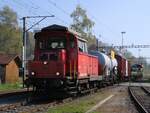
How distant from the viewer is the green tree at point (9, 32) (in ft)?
328

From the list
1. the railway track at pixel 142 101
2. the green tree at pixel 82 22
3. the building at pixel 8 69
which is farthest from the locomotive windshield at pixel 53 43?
the green tree at pixel 82 22

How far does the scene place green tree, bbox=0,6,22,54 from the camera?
99875 millimetres

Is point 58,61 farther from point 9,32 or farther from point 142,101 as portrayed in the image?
point 9,32

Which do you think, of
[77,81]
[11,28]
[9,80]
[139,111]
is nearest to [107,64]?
[77,81]

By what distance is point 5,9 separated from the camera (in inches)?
4154

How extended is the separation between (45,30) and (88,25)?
68.2 m

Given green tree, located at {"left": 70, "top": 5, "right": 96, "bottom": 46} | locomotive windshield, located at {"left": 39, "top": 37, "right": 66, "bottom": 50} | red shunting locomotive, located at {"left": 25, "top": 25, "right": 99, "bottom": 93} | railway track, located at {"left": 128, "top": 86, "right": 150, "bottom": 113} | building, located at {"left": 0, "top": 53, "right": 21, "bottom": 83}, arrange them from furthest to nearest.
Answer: green tree, located at {"left": 70, "top": 5, "right": 96, "bottom": 46} → building, located at {"left": 0, "top": 53, "right": 21, "bottom": 83} → locomotive windshield, located at {"left": 39, "top": 37, "right": 66, "bottom": 50} → red shunting locomotive, located at {"left": 25, "top": 25, "right": 99, "bottom": 93} → railway track, located at {"left": 128, "top": 86, "right": 150, "bottom": 113}

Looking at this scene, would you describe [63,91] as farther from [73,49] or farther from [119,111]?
[119,111]

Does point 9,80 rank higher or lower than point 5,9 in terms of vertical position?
lower

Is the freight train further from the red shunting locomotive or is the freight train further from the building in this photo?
the building

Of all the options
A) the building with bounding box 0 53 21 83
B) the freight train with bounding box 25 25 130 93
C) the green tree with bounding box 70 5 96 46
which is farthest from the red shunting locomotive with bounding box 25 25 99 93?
the green tree with bounding box 70 5 96 46

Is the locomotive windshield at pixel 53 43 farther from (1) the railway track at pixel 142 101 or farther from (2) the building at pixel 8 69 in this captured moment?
(2) the building at pixel 8 69

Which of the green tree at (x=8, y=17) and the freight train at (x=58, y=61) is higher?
the green tree at (x=8, y=17)

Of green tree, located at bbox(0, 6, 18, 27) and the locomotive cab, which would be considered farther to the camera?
green tree, located at bbox(0, 6, 18, 27)
